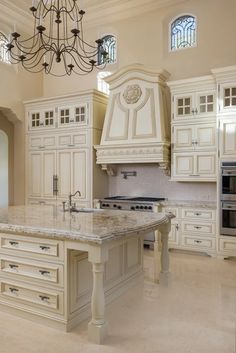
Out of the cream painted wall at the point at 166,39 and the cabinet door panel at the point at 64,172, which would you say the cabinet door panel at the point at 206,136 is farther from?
the cabinet door panel at the point at 64,172

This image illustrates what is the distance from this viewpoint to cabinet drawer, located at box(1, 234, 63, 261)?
9.08 feet

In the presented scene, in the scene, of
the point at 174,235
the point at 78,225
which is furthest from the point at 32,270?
the point at 174,235

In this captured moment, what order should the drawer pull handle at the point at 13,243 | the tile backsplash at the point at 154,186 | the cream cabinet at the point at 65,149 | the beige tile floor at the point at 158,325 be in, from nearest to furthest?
the beige tile floor at the point at 158,325 < the drawer pull handle at the point at 13,243 < the tile backsplash at the point at 154,186 < the cream cabinet at the point at 65,149

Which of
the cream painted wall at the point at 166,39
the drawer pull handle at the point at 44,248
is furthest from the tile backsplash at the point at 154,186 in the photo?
the drawer pull handle at the point at 44,248

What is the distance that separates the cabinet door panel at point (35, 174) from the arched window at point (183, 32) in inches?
144

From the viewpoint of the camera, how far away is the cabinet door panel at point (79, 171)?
6207 mm

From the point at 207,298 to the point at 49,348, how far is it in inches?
72.0

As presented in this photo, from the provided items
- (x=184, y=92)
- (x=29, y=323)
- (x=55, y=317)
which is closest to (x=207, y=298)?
(x=55, y=317)

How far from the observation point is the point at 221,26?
5.70 m

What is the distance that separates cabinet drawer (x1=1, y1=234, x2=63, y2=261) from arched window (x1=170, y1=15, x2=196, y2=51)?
4.90 meters

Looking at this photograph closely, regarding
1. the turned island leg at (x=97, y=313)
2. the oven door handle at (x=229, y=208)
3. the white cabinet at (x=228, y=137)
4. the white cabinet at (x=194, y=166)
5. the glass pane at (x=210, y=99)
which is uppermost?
the glass pane at (x=210, y=99)

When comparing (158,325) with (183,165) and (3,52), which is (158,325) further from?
(3,52)

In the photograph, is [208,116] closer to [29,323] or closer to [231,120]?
[231,120]

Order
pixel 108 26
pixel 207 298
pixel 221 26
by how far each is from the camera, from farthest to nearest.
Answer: pixel 108 26
pixel 221 26
pixel 207 298
